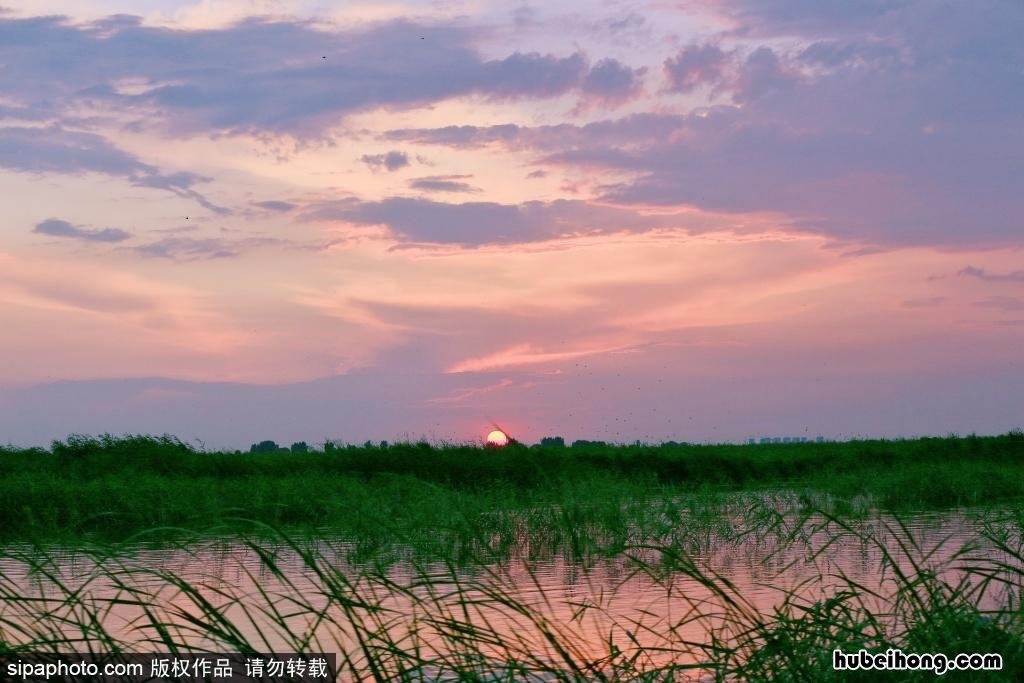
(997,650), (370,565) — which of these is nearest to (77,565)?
(370,565)

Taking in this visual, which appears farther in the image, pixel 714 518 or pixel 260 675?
pixel 714 518

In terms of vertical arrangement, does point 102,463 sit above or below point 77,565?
above

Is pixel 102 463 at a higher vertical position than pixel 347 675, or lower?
higher

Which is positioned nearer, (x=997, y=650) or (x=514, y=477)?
(x=997, y=650)

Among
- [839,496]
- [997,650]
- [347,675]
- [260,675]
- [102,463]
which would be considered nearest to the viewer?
[260,675]

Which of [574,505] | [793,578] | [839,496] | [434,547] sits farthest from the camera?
[839,496]

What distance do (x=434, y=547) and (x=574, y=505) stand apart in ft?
8.14

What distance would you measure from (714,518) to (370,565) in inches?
183

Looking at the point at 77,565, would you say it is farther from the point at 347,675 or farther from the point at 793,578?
the point at 793,578

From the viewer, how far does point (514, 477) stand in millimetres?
20500

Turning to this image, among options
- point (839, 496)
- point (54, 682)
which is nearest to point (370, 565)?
point (54, 682)

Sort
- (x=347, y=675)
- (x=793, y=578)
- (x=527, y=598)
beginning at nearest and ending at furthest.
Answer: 1. (x=347, y=675)
2. (x=527, y=598)
3. (x=793, y=578)

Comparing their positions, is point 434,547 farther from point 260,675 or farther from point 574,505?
point 260,675

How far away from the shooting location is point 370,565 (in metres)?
10.1
